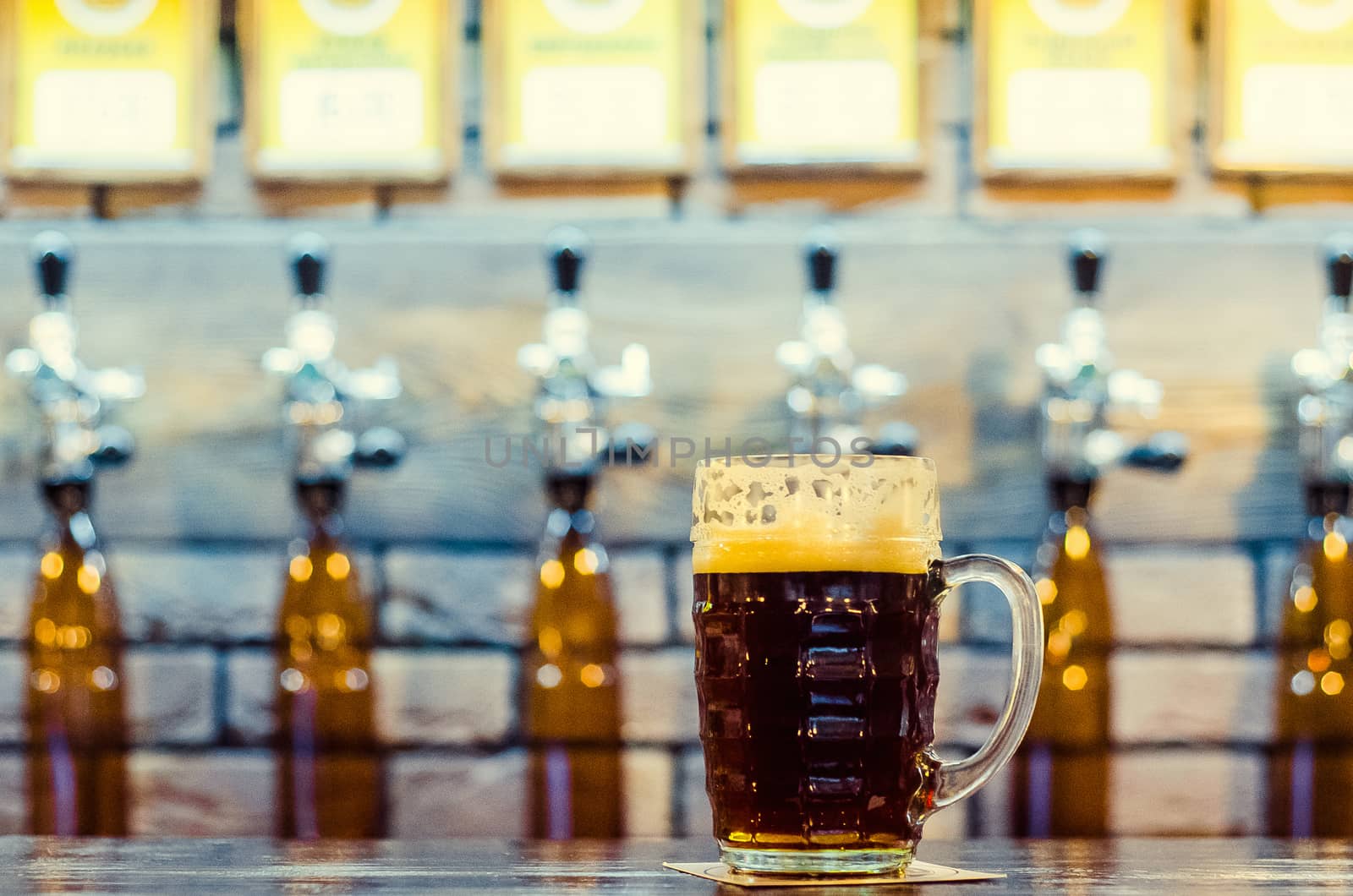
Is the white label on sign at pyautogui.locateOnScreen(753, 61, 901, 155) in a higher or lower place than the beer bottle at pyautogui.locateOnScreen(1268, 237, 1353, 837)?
higher

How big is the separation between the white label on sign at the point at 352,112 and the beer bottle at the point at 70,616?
244mm

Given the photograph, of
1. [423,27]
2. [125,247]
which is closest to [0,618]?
[125,247]

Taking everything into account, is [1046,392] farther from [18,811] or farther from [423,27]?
[18,811]

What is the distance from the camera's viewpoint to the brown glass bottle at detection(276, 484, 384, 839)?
130 cm

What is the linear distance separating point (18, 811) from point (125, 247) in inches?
20.5

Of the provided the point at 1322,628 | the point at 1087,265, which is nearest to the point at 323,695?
the point at 1087,265

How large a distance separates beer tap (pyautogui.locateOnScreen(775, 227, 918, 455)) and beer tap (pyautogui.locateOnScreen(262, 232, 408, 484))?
345mm

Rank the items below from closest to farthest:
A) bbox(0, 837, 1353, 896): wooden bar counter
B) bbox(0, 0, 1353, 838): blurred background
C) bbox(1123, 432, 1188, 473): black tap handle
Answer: bbox(0, 837, 1353, 896): wooden bar counter < bbox(1123, 432, 1188, 473): black tap handle < bbox(0, 0, 1353, 838): blurred background

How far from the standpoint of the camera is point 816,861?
597mm

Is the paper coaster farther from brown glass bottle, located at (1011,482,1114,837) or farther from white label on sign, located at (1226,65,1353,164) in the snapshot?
white label on sign, located at (1226,65,1353,164)

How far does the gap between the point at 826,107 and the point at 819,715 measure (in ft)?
3.11

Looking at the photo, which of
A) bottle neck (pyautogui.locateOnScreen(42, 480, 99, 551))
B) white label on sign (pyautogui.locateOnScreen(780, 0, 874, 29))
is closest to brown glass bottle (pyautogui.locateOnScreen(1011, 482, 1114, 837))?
white label on sign (pyautogui.locateOnScreen(780, 0, 874, 29))

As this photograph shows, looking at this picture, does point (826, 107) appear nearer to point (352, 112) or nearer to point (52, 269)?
point (352, 112)

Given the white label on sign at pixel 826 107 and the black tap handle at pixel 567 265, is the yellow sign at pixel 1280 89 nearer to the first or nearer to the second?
the white label on sign at pixel 826 107
